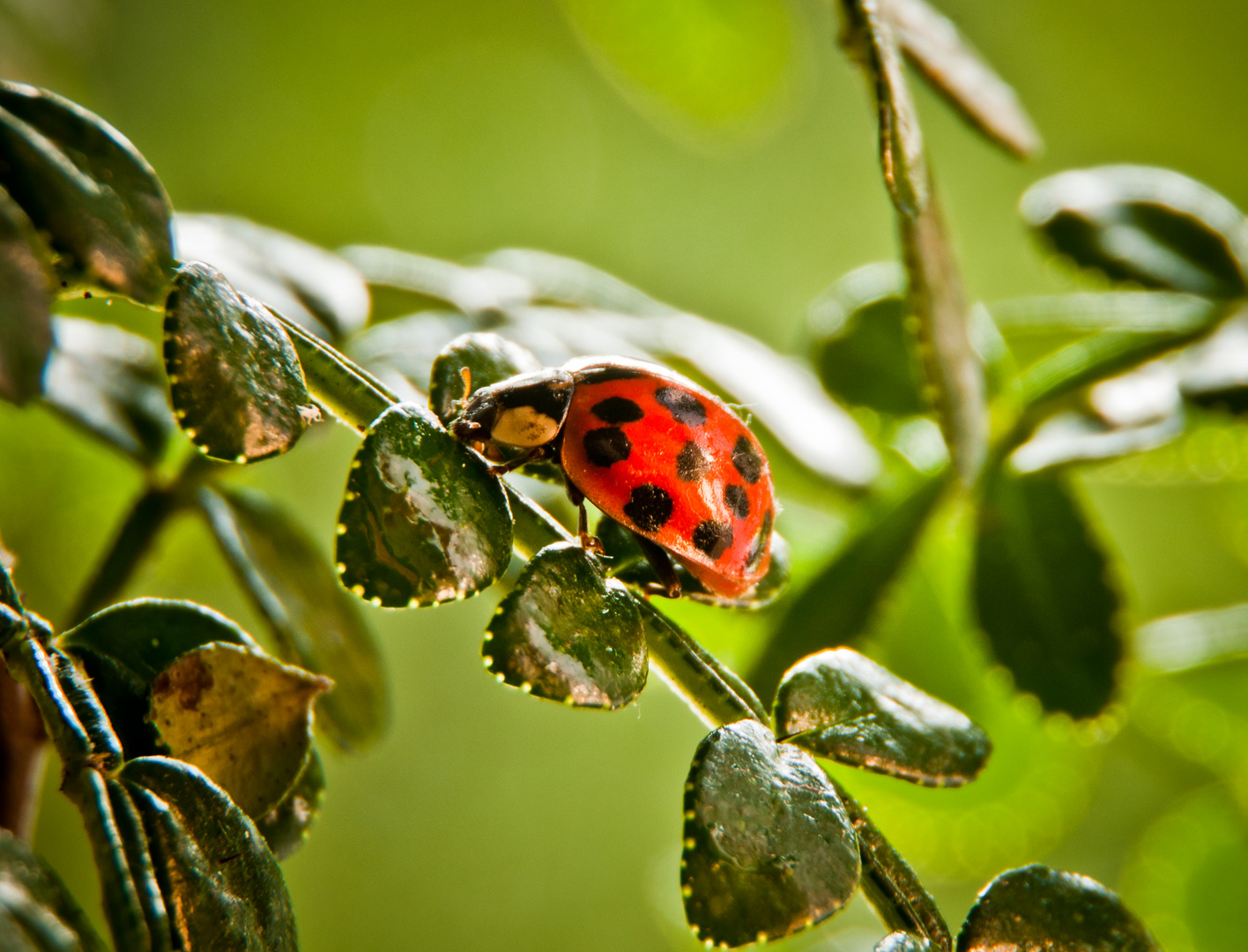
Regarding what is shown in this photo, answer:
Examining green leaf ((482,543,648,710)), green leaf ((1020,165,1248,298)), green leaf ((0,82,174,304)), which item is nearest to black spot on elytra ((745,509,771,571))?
green leaf ((482,543,648,710))

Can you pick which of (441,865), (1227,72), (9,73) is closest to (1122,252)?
(9,73)

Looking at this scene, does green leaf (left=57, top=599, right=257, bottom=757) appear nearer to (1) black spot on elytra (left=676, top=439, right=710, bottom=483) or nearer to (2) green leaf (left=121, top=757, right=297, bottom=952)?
(2) green leaf (left=121, top=757, right=297, bottom=952)

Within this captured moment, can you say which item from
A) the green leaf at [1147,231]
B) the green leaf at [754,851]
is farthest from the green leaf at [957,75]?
the green leaf at [754,851]

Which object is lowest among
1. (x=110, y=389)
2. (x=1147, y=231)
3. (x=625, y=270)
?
(x=625, y=270)

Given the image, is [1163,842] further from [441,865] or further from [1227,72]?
[1227,72]

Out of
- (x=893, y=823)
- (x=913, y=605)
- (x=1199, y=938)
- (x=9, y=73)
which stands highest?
(x=9, y=73)

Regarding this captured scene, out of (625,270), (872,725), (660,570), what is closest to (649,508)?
(660,570)

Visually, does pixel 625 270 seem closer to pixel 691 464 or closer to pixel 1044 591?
pixel 1044 591

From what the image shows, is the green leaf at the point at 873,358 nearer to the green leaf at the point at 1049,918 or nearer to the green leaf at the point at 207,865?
the green leaf at the point at 1049,918
